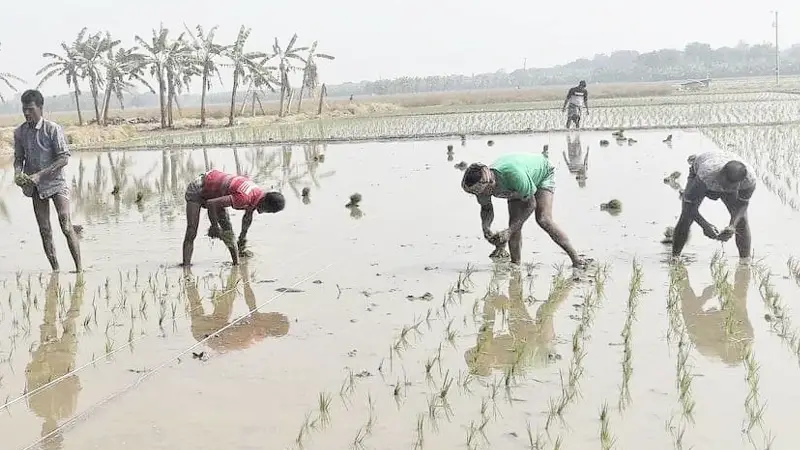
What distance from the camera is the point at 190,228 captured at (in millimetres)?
6816

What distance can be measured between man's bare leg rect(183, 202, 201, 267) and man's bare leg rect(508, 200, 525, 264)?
7.91 feet

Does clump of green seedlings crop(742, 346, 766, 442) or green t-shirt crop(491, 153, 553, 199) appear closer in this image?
clump of green seedlings crop(742, 346, 766, 442)

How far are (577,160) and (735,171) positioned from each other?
885 cm

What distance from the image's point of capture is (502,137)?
20.4m

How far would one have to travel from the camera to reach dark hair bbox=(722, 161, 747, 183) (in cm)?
591

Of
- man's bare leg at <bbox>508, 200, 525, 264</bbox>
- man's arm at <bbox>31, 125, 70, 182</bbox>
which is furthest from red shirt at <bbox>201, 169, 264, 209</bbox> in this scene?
man's bare leg at <bbox>508, 200, 525, 264</bbox>

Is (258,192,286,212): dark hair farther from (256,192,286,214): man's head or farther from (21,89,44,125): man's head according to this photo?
(21,89,44,125): man's head

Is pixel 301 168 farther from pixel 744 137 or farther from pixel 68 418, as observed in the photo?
pixel 68 418

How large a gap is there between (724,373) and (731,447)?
886 millimetres

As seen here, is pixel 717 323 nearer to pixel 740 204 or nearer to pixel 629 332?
pixel 629 332

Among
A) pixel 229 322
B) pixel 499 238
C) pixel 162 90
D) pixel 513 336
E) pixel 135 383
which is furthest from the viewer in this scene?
pixel 162 90

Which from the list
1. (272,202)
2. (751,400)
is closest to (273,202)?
(272,202)

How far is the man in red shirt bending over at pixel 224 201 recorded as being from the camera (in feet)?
20.5

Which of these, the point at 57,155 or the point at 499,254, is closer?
Answer: the point at 57,155
